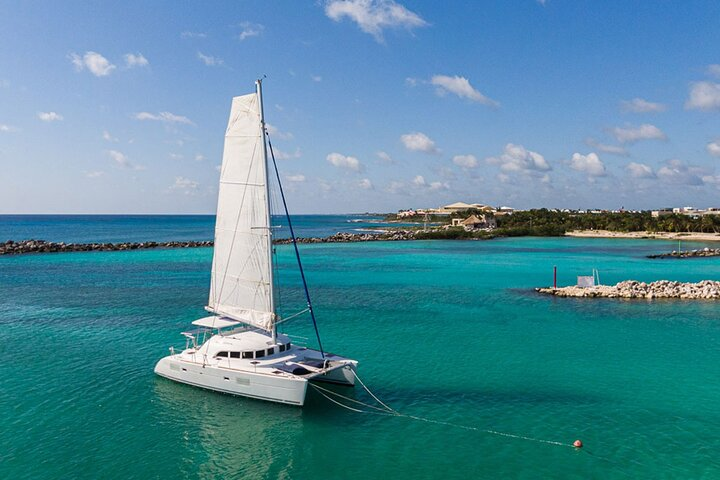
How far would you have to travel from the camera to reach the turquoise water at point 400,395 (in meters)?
17.9

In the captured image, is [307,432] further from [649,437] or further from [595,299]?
[595,299]

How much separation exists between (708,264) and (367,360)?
7066cm

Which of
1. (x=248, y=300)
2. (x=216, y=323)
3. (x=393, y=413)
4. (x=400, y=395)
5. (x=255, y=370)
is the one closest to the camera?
(x=393, y=413)

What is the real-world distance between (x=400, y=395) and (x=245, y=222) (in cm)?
1106

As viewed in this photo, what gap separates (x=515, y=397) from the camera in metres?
23.3

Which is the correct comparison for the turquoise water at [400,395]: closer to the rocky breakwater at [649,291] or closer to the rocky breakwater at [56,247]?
the rocky breakwater at [649,291]

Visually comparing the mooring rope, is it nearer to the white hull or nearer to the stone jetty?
the white hull

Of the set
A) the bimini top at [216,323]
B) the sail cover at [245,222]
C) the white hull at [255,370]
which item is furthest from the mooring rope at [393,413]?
the bimini top at [216,323]

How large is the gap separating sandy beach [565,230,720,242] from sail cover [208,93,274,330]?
135 m

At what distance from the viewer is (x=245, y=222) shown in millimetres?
23844

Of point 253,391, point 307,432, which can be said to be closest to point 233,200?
point 253,391

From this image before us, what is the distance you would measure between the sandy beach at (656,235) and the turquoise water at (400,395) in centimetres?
10220

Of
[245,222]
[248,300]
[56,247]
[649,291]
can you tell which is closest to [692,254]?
[649,291]

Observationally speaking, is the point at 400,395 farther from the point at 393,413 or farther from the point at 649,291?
the point at 649,291
